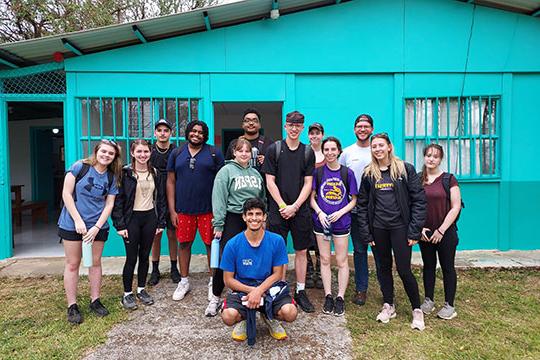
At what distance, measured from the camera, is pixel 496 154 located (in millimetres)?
5227

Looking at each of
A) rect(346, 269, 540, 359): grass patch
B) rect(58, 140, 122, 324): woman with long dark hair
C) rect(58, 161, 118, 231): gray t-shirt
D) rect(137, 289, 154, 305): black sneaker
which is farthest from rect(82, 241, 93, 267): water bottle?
rect(346, 269, 540, 359): grass patch

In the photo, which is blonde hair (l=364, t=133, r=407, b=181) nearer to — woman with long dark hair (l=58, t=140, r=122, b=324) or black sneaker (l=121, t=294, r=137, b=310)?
woman with long dark hair (l=58, t=140, r=122, b=324)

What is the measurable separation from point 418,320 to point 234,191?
6.22 ft

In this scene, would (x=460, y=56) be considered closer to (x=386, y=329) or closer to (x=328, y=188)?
(x=328, y=188)

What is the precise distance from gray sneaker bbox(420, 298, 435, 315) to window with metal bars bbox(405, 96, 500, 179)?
8.24 feet

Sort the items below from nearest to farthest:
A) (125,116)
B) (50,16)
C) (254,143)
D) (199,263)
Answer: (254,143) → (199,263) → (125,116) → (50,16)

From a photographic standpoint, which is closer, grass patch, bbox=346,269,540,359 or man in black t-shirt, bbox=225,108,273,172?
grass patch, bbox=346,269,540,359

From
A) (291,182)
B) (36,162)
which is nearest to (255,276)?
(291,182)

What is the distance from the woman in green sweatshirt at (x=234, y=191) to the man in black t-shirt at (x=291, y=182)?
0.16 meters

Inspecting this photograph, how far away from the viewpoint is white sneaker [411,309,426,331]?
2.91m

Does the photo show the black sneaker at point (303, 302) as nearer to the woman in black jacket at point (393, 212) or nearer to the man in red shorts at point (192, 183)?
the woman in black jacket at point (393, 212)

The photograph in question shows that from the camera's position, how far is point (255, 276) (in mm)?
2725

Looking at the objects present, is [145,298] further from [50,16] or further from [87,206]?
[50,16]

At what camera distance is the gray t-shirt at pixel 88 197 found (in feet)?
9.76
